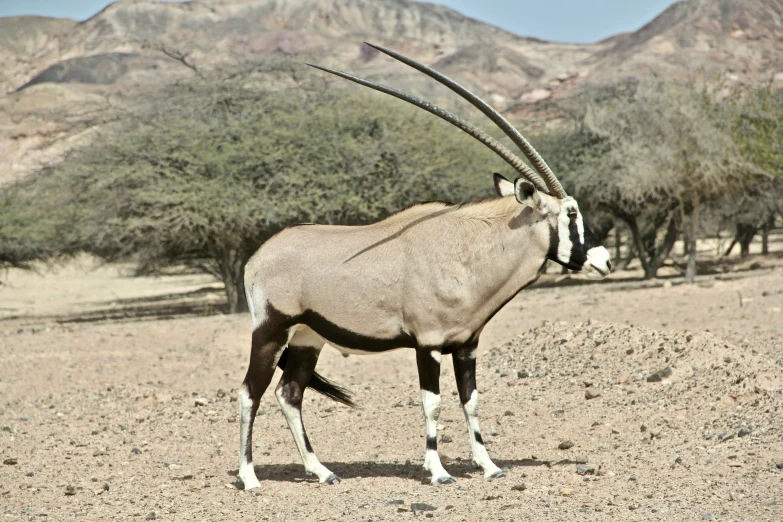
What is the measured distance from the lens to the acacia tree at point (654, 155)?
73.1ft

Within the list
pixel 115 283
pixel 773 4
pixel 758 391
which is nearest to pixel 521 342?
pixel 758 391

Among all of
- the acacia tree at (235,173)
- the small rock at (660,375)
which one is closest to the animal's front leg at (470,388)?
the small rock at (660,375)

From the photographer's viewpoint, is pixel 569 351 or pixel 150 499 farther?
pixel 569 351

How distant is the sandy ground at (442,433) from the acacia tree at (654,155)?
331 inches

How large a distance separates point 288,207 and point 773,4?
304 ft

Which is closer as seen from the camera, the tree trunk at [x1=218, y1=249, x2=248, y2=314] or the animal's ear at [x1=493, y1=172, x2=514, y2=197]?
the animal's ear at [x1=493, y1=172, x2=514, y2=197]

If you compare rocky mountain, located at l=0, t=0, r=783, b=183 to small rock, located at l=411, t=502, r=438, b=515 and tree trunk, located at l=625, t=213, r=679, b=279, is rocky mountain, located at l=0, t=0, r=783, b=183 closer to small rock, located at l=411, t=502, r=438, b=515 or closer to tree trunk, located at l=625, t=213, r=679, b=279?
tree trunk, located at l=625, t=213, r=679, b=279

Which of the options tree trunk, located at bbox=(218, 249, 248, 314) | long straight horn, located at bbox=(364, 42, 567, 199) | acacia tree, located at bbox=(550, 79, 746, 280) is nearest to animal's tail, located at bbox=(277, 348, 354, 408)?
long straight horn, located at bbox=(364, 42, 567, 199)

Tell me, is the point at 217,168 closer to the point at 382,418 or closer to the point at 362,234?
the point at 382,418

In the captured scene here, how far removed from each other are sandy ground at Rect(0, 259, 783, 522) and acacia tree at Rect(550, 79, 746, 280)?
8.41 meters

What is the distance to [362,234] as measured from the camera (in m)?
6.71

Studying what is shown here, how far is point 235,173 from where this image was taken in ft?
78.1

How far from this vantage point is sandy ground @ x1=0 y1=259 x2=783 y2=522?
588cm

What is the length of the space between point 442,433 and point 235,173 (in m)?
16.7
